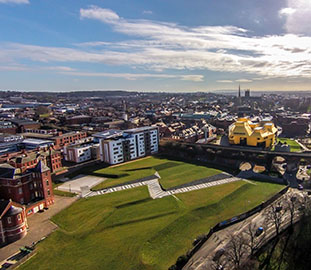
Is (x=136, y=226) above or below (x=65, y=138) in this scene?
below

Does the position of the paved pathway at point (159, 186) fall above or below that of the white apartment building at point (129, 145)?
below

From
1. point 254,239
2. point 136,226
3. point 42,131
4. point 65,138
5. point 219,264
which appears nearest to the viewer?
point 219,264

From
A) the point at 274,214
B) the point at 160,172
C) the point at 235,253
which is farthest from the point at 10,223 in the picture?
the point at 274,214

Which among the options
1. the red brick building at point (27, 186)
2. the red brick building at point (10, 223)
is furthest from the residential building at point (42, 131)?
the red brick building at point (10, 223)

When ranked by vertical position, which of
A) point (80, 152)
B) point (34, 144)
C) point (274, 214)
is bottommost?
point (274, 214)

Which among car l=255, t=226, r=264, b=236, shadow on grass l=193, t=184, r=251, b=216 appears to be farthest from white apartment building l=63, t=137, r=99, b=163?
car l=255, t=226, r=264, b=236

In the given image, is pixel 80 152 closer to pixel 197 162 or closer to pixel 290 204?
pixel 197 162

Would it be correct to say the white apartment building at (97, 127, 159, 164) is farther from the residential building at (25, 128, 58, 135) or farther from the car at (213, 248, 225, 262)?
the car at (213, 248, 225, 262)

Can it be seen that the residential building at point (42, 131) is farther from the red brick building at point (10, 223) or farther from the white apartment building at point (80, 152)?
the red brick building at point (10, 223)
